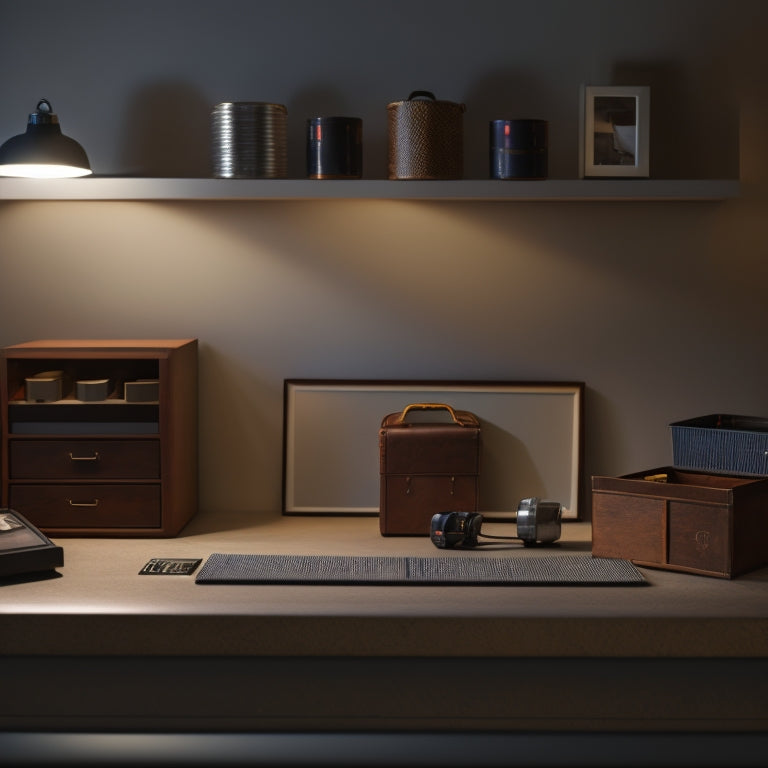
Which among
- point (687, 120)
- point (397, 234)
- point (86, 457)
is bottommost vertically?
point (86, 457)

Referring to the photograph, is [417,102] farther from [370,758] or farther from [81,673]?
[370,758]

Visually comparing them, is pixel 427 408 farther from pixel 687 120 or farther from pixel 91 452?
pixel 687 120

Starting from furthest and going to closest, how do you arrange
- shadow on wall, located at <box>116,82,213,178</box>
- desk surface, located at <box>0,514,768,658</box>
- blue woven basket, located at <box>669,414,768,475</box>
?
1. shadow on wall, located at <box>116,82,213,178</box>
2. blue woven basket, located at <box>669,414,768,475</box>
3. desk surface, located at <box>0,514,768,658</box>

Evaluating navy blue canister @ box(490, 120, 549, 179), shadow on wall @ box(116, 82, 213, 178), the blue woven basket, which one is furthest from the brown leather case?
shadow on wall @ box(116, 82, 213, 178)

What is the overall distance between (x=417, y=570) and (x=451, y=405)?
23.1 inches

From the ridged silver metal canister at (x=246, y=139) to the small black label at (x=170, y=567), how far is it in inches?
33.2

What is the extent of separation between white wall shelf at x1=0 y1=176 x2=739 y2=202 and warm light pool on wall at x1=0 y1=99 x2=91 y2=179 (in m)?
0.07

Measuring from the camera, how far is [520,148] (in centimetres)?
218

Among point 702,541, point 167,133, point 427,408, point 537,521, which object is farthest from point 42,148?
point 702,541

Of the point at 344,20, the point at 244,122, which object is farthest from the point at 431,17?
the point at 244,122

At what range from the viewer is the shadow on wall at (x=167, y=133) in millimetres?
2363

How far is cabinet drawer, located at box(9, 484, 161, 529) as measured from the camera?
85.0 inches

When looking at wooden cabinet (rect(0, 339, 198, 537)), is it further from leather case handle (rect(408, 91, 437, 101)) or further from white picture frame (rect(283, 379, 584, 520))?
leather case handle (rect(408, 91, 437, 101))

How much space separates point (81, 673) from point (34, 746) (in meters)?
1.36
